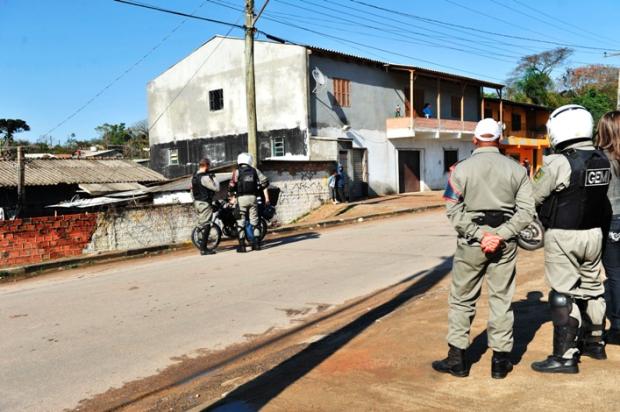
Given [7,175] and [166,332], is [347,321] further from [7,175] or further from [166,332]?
[7,175]

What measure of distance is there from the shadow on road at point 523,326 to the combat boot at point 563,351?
299 millimetres

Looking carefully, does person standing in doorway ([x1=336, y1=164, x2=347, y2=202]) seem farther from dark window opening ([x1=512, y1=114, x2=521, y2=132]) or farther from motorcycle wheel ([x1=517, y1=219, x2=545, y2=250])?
dark window opening ([x1=512, y1=114, x2=521, y2=132])

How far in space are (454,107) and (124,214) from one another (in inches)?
1017

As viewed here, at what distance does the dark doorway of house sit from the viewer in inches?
1187

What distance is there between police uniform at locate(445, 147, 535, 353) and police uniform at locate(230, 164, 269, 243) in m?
7.26

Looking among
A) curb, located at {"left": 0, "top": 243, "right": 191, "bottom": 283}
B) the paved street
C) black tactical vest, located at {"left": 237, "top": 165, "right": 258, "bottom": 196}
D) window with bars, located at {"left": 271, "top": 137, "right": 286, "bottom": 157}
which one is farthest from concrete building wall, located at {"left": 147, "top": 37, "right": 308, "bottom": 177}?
the paved street

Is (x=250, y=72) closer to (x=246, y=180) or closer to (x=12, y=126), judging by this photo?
(x=246, y=180)

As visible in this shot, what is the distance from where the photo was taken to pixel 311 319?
6.23 m

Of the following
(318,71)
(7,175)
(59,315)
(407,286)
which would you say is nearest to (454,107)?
(318,71)

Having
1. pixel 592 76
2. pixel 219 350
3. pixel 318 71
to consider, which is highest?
pixel 592 76

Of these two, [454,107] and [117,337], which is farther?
[454,107]

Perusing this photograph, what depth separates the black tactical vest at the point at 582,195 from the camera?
3844 millimetres

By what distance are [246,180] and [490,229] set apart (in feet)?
24.5

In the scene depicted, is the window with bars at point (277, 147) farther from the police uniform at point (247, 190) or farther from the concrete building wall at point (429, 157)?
the police uniform at point (247, 190)
